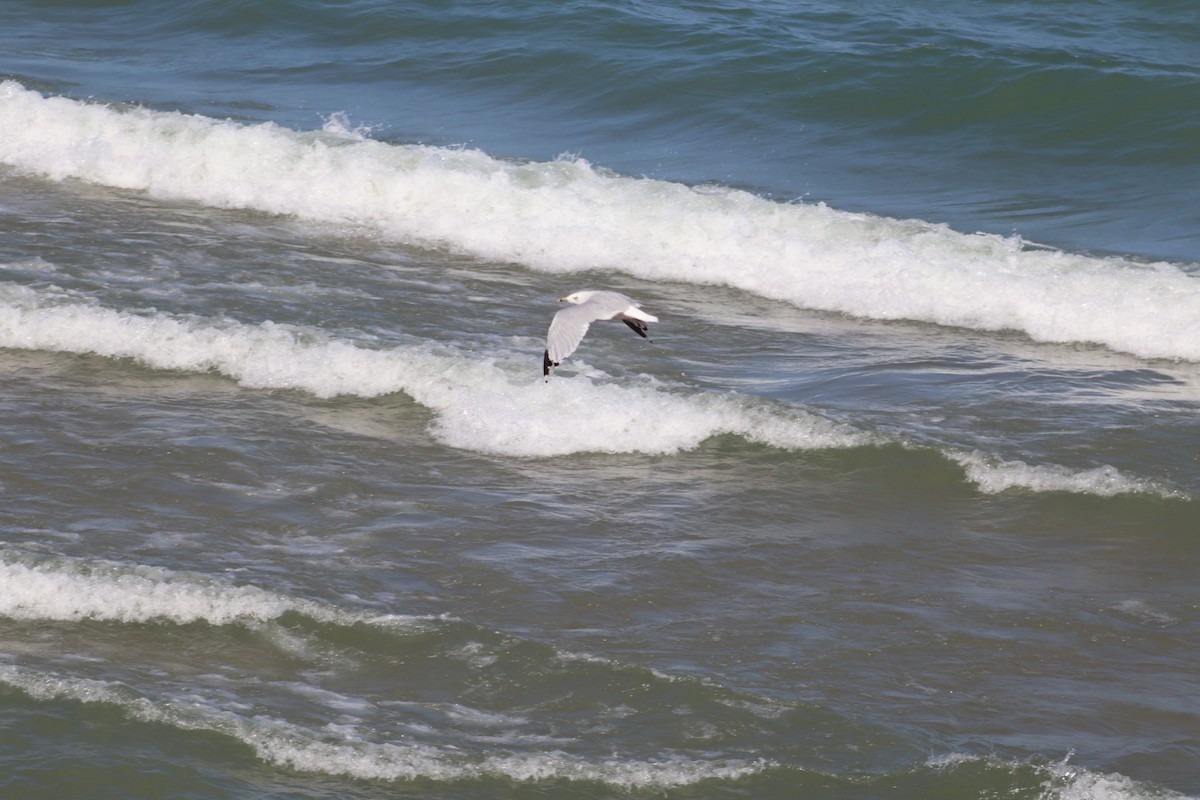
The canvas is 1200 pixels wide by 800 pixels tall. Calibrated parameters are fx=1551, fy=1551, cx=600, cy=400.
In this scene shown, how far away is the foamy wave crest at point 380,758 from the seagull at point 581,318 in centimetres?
229

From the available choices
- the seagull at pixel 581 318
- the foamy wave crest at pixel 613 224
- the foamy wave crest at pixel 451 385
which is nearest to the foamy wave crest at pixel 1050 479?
the foamy wave crest at pixel 451 385

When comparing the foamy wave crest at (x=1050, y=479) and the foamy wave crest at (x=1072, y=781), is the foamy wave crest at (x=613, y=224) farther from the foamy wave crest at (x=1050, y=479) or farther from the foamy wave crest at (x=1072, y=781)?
the foamy wave crest at (x=1072, y=781)

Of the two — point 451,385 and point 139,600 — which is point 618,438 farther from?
point 139,600

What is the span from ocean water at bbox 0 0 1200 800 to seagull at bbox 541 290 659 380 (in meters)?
0.89

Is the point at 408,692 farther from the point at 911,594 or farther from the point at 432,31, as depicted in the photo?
the point at 432,31

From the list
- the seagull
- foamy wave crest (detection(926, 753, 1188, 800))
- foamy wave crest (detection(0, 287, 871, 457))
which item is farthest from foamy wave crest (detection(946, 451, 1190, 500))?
foamy wave crest (detection(926, 753, 1188, 800))

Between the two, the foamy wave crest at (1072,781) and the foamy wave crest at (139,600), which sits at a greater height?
the foamy wave crest at (139,600)

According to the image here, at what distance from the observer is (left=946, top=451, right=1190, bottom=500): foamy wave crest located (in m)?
8.02

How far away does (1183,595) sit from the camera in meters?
7.05

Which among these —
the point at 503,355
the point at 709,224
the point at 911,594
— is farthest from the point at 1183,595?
the point at 709,224

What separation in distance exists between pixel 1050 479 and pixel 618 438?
7.90ft

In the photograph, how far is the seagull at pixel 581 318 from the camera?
753 cm

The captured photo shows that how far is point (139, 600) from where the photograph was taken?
654 centimetres

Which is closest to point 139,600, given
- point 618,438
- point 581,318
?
point 581,318
